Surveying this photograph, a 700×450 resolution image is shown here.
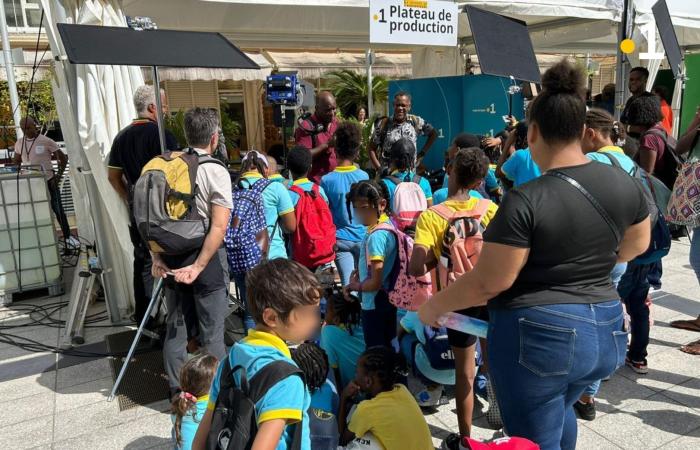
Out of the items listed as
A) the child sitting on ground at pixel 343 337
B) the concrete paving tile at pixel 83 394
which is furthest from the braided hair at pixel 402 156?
the concrete paving tile at pixel 83 394

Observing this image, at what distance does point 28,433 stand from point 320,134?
11.4ft

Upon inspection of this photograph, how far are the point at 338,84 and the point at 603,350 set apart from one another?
1433cm

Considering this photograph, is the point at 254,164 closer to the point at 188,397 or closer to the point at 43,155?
the point at 188,397

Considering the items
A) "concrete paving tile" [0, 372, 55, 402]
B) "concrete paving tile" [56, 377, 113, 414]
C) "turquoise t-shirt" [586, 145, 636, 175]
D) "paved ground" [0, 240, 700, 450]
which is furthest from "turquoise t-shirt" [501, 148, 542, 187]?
"concrete paving tile" [0, 372, 55, 402]

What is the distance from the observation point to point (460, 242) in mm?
2344

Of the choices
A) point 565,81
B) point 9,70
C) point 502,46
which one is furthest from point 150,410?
point 9,70

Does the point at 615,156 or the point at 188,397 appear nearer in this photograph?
the point at 188,397

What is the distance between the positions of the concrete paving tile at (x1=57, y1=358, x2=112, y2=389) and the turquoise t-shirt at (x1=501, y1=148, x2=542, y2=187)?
3.15 metres

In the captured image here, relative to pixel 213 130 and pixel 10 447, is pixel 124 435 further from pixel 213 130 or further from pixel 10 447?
pixel 213 130

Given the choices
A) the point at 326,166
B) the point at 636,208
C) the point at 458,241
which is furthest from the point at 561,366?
the point at 326,166

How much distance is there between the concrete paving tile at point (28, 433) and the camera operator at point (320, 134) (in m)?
3.04

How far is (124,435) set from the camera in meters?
2.91

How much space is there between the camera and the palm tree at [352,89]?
15.0 m

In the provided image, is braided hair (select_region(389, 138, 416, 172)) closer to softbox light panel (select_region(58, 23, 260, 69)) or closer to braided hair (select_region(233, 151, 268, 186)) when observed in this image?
braided hair (select_region(233, 151, 268, 186))
